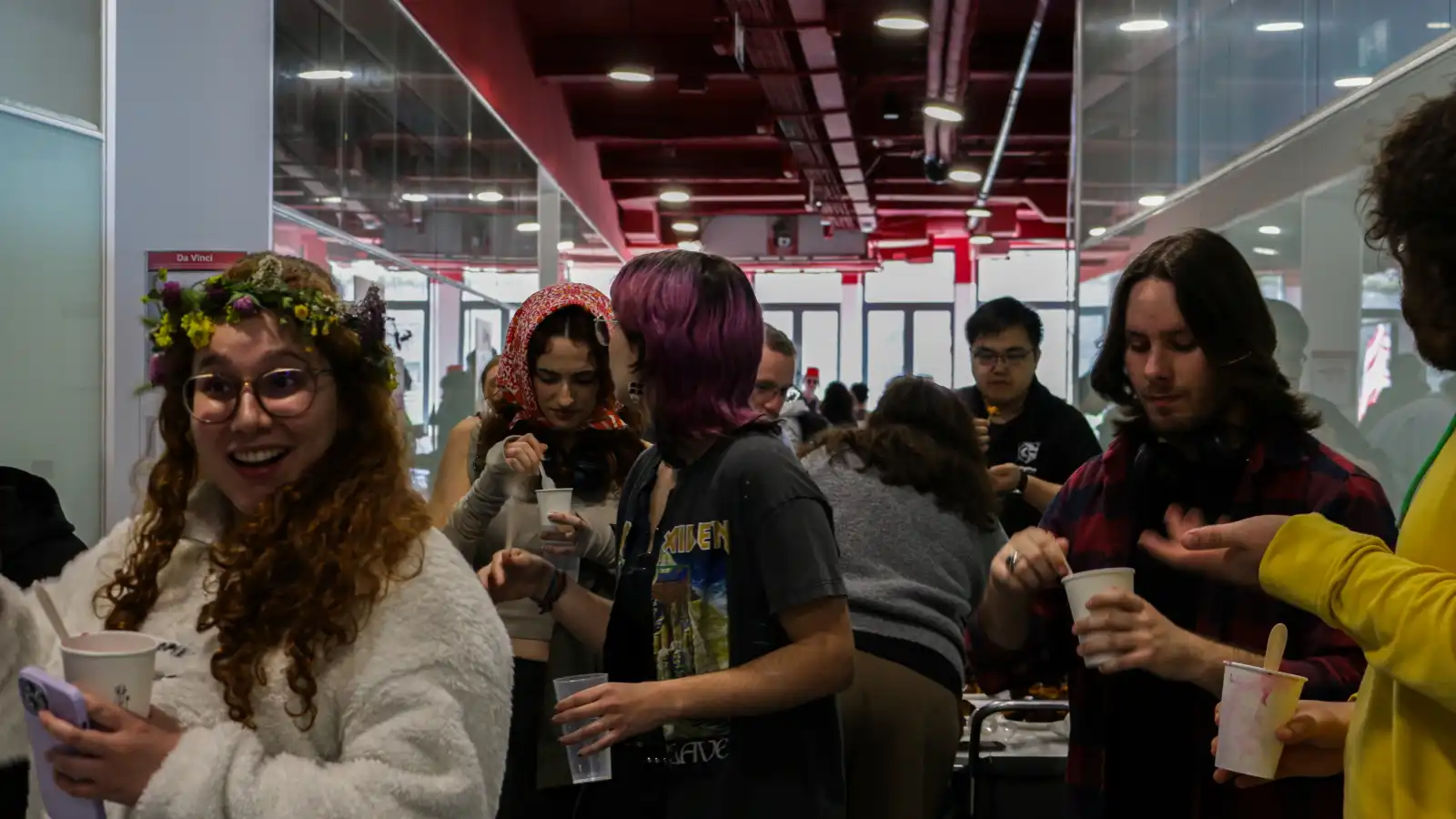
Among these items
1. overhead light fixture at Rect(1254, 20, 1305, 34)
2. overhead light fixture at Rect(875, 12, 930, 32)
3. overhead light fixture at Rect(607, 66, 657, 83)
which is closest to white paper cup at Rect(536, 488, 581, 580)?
overhead light fixture at Rect(1254, 20, 1305, 34)

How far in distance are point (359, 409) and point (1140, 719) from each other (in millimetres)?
1180

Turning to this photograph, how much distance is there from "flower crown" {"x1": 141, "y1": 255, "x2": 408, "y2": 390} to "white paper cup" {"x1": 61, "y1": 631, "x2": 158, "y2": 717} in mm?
394

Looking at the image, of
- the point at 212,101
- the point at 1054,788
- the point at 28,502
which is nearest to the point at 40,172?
the point at 212,101

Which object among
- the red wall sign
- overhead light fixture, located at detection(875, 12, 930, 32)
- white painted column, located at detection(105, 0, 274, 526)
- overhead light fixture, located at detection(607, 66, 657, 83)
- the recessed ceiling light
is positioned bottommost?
the red wall sign

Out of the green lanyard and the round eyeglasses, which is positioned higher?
the round eyeglasses

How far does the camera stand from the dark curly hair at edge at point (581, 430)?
2971mm

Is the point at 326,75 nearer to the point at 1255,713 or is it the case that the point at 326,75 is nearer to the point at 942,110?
the point at 1255,713

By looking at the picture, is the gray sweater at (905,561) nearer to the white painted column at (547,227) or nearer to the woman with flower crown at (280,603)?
the woman with flower crown at (280,603)

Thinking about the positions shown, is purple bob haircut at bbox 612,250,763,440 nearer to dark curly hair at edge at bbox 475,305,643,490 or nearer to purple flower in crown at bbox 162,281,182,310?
purple flower in crown at bbox 162,281,182,310

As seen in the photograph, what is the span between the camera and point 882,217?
70.6ft

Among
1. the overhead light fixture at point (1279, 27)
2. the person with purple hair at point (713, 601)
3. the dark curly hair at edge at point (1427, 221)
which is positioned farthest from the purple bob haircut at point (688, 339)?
the overhead light fixture at point (1279, 27)

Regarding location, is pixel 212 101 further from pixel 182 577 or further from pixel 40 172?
pixel 182 577

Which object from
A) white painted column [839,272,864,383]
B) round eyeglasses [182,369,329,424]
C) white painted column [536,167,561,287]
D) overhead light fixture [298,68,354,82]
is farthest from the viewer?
white painted column [839,272,864,383]

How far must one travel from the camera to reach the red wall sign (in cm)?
403
